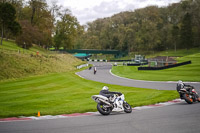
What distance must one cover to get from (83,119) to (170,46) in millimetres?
124694

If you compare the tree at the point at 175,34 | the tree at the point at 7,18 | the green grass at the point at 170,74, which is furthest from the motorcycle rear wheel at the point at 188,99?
the tree at the point at 175,34

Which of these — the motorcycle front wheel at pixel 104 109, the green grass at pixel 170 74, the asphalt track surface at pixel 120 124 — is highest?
the motorcycle front wheel at pixel 104 109

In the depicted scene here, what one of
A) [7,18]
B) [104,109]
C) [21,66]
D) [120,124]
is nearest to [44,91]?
[104,109]

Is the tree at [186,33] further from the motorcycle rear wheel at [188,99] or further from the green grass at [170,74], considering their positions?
the motorcycle rear wheel at [188,99]

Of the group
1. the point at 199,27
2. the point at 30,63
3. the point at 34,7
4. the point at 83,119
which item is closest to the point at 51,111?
the point at 83,119

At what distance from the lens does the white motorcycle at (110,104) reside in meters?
12.5

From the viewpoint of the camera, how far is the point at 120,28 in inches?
5546

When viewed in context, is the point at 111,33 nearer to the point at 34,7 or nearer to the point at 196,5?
the point at 196,5

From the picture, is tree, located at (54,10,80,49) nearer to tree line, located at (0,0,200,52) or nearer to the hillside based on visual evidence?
tree line, located at (0,0,200,52)

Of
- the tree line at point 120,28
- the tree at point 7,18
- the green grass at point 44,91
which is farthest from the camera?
the tree line at point 120,28

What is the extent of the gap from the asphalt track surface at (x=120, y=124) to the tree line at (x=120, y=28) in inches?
2227

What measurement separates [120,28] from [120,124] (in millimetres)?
133122

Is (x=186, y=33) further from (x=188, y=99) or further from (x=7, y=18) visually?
(x=188, y=99)

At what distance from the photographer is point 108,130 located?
9570 millimetres
